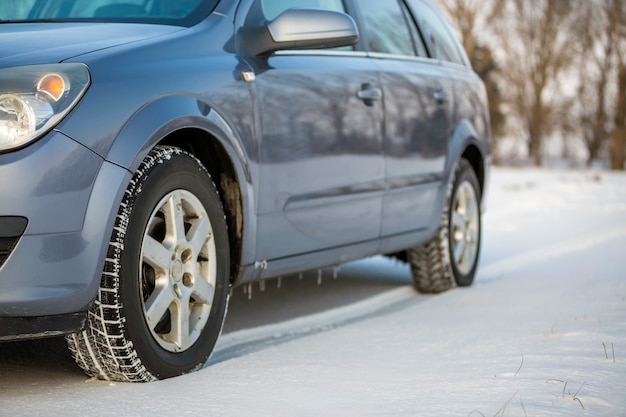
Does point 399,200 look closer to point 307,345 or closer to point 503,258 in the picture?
point 307,345

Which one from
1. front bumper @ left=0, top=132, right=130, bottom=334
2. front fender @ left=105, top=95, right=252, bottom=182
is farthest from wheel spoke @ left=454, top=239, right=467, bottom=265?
front bumper @ left=0, top=132, right=130, bottom=334

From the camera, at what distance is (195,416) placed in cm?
299

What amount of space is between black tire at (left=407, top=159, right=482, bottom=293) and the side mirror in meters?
2.10

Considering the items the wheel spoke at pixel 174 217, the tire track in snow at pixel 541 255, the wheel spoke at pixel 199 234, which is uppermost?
the wheel spoke at pixel 174 217

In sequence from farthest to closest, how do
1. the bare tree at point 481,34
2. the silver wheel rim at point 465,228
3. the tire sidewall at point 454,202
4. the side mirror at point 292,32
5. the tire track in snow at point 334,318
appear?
the bare tree at point 481,34
the silver wheel rim at point 465,228
the tire sidewall at point 454,202
the tire track in snow at point 334,318
the side mirror at point 292,32

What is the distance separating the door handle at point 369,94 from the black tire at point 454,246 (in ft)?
3.95

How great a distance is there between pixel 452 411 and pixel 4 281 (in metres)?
1.36

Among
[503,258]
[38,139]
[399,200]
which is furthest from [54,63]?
[503,258]

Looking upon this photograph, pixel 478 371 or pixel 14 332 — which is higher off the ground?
pixel 14 332

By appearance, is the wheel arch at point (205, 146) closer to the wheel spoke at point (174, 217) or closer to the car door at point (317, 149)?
the car door at point (317, 149)

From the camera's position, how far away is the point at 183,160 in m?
3.62

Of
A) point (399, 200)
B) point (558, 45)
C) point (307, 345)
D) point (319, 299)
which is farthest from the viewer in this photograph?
point (558, 45)

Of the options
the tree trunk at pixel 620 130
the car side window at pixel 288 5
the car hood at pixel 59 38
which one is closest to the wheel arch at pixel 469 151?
the car side window at pixel 288 5

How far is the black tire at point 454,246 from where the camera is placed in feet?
19.7
